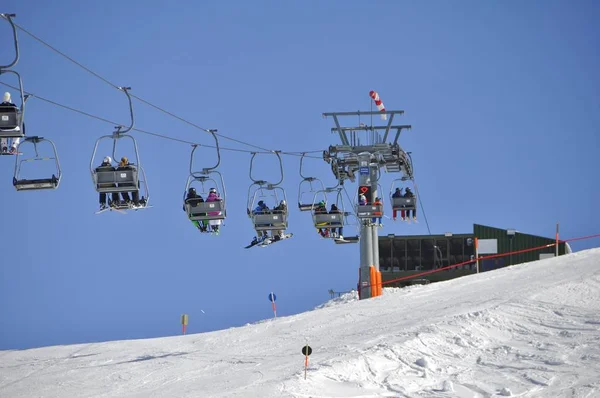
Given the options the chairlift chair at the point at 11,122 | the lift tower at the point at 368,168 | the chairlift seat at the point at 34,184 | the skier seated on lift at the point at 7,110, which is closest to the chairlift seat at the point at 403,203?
the lift tower at the point at 368,168

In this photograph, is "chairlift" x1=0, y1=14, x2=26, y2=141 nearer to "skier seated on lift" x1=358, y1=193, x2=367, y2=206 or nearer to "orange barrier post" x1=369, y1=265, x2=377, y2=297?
"skier seated on lift" x1=358, y1=193, x2=367, y2=206

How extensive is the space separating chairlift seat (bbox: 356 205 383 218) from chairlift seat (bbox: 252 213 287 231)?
7018 millimetres

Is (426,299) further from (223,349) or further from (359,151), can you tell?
(359,151)

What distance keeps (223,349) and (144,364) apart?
2.35m

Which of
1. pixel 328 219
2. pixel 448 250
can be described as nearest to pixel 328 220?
pixel 328 219

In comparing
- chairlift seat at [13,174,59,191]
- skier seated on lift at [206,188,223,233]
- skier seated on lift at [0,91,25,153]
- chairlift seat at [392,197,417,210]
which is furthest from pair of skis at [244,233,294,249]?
skier seated on lift at [0,91,25,153]

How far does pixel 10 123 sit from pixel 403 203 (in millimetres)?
21080

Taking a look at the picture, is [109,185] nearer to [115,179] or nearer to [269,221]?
[115,179]

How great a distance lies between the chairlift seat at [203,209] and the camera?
90.1ft

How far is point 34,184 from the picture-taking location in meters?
22.2

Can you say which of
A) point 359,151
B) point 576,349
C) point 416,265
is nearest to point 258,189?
point 576,349

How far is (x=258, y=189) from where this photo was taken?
2952 centimetres

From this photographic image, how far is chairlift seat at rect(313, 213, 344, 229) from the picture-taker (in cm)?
3419

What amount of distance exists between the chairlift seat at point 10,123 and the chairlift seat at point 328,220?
1594cm
